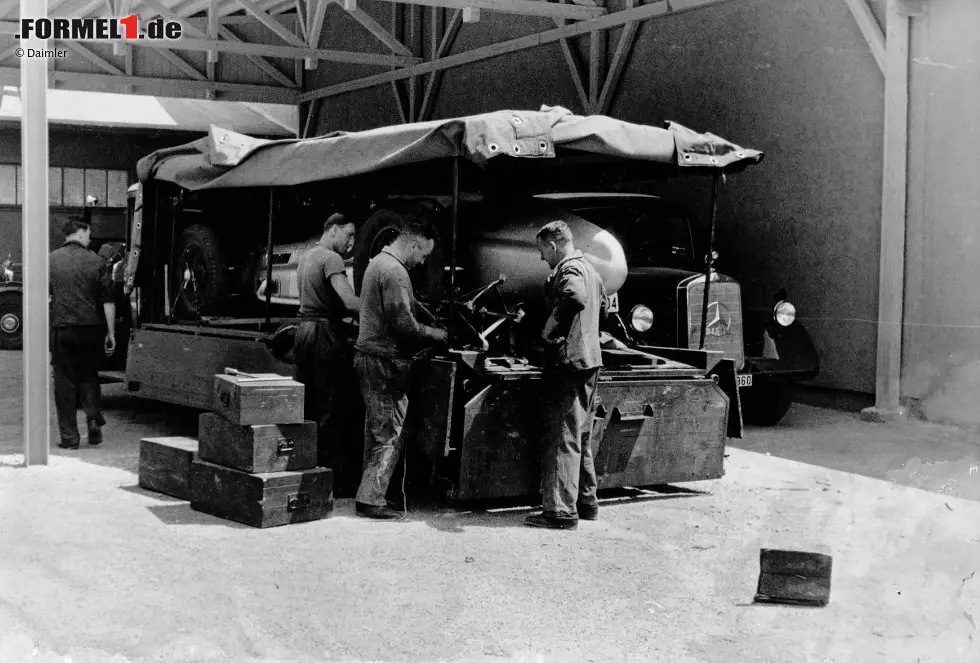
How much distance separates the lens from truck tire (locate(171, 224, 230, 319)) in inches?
411

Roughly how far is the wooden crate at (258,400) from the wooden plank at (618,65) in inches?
389

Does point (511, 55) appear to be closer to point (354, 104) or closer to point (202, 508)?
point (354, 104)

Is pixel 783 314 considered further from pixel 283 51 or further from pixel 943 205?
pixel 283 51

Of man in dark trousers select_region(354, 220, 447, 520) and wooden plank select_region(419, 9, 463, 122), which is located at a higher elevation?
wooden plank select_region(419, 9, 463, 122)

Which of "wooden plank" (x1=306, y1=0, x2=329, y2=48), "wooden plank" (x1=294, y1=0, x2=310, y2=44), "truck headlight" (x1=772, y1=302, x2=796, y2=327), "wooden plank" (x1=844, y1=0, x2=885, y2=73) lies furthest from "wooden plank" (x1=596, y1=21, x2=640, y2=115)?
"wooden plank" (x1=294, y1=0, x2=310, y2=44)

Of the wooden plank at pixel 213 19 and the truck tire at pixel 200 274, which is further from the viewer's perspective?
the wooden plank at pixel 213 19

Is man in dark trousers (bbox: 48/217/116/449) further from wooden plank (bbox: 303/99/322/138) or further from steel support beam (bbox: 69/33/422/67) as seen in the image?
wooden plank (bbox: 303/99/322/138)

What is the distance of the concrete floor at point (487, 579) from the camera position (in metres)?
4.58

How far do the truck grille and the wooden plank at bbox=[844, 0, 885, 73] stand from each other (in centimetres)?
307

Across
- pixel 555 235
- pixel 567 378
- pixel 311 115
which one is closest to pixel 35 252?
pixel 555 235

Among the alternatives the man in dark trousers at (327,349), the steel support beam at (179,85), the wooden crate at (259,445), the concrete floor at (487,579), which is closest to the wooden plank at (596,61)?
the concrete floor at (487,579)

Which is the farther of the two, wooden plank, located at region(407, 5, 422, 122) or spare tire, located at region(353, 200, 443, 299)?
wooden plank, located at region(407, 5, 422, 122)

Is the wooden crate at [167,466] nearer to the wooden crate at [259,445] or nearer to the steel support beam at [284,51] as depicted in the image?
the wooden crate at [259,445]

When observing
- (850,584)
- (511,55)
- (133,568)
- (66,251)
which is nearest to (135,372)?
(66,251)
